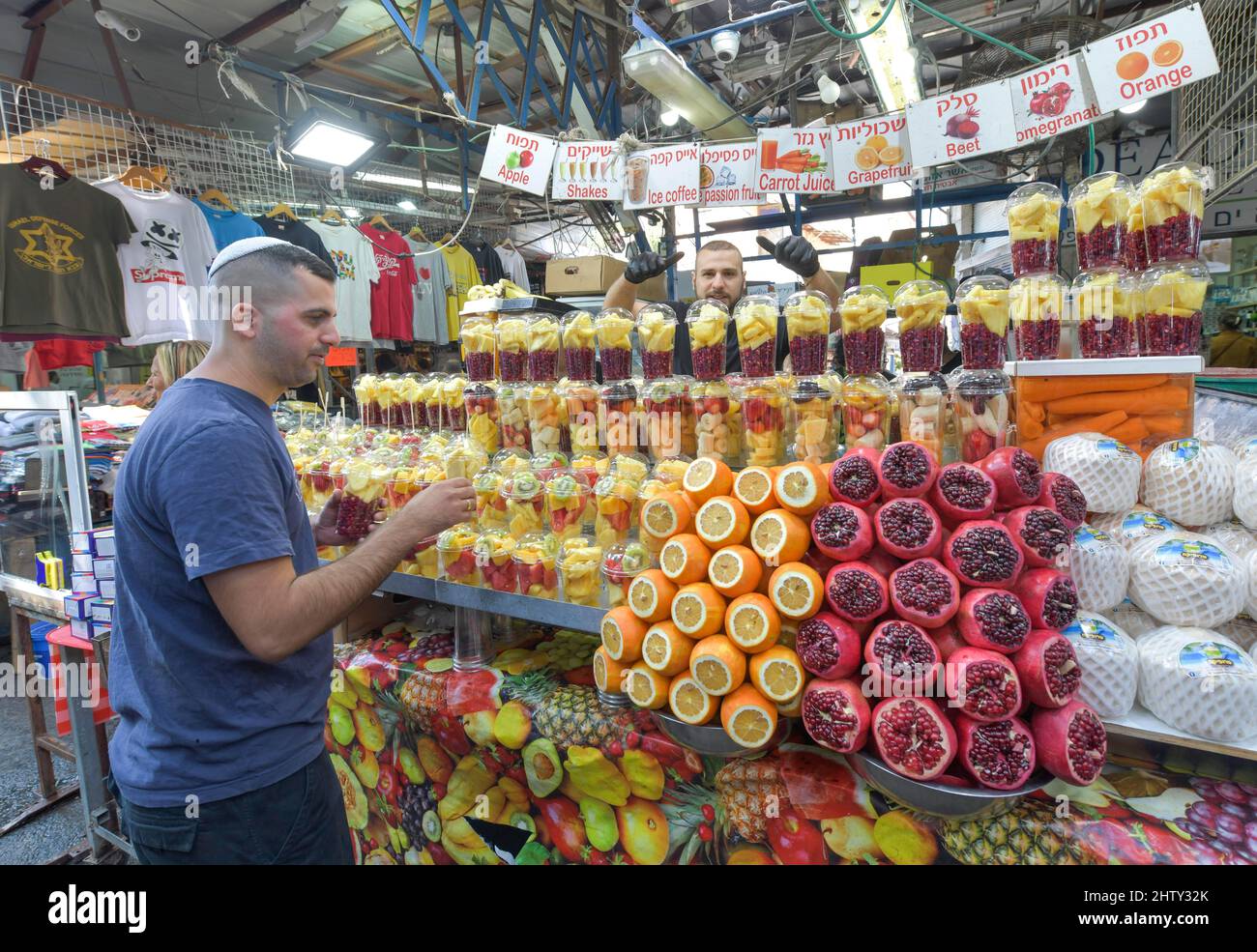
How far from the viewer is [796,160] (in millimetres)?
2893

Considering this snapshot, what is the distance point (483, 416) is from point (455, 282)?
16.7 ft

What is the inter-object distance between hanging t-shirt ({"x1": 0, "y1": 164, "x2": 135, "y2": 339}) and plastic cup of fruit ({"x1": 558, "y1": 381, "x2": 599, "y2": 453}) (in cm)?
Answer: 382

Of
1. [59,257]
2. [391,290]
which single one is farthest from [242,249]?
[391,290]

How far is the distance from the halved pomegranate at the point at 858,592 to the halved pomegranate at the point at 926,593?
1.2 inches

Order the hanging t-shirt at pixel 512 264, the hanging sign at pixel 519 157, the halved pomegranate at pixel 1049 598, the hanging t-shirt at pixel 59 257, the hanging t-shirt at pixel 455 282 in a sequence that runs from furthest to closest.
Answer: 1. the hanging t-shirt at pixel 512 264
2. the hanging t-shirt at pixel 455 282
3. the hanging t-shirt at pixel 59 257
4. the hanging sign at pixel 519 157
5. the halved pomegranate at pixel 1049 598

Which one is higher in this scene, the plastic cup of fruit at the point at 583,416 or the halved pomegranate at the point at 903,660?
the plastic cup of fruit at the point at 583,416

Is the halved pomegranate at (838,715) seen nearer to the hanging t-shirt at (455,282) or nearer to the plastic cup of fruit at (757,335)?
the plastic cup of fruit at (757,335)

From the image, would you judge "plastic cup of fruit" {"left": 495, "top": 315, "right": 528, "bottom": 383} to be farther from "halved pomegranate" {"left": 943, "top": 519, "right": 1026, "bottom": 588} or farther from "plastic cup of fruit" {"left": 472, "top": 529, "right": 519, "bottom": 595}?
"halved pomegranate" {"left": 943, "top": 519, "right": 1026, "bottom": 588}

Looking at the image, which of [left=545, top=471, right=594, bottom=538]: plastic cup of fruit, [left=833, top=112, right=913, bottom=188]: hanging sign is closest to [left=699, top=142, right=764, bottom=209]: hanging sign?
[left=833, top=112, right=913, bottom=188]: hanging sign

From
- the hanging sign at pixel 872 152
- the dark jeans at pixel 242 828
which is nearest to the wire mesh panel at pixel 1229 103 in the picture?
the hanging sign at pixel 872 152

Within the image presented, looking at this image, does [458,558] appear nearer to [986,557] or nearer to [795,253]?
[986,557]

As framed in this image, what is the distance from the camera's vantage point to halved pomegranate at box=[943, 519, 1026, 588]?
48.8 inches

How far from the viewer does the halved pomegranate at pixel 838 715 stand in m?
1.23
